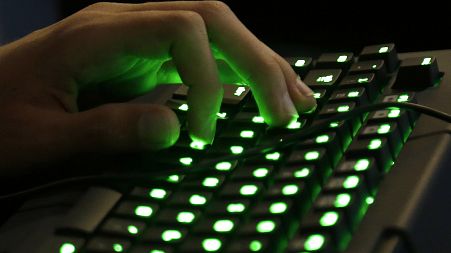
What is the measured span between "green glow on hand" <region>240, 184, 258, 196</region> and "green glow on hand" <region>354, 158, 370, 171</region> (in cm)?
6

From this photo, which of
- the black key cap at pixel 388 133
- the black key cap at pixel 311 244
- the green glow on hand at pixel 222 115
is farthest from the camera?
the green glow on hand at pixel 222 115

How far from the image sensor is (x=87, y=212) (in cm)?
50

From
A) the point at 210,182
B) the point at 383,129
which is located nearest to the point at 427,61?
the point at 383,129

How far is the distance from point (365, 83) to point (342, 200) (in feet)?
0.59

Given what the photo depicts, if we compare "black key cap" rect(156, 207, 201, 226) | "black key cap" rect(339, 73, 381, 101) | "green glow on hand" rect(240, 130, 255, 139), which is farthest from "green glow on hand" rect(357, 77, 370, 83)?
"black key cap" rect(156, 207, 201, 226)

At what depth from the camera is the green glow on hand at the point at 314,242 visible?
417 mm

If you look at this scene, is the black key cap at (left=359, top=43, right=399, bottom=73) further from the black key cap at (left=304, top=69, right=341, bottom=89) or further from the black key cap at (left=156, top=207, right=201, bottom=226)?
the black key cap at (left=156, top=207, right=201, bottom=226)

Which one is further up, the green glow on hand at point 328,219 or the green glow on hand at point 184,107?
the green glow on hand at point 184,107

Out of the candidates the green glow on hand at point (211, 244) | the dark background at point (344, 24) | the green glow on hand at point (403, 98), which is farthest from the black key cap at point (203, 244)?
the dark background at point (344, 24)

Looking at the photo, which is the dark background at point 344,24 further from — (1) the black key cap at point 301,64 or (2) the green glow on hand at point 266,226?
(2) the green glow on hand at point 266,226

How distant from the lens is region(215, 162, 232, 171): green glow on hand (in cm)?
53

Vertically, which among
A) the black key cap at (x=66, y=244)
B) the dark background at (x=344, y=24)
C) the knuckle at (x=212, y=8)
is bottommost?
the black key cap at (x=66, y=244)

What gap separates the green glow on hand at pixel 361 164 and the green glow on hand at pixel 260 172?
0.06 metres

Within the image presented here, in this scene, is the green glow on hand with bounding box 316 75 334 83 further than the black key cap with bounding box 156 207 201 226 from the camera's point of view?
Yes
